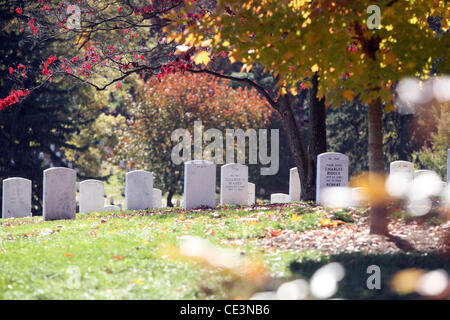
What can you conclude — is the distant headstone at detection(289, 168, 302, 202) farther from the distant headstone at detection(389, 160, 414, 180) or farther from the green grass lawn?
the green grass lawn

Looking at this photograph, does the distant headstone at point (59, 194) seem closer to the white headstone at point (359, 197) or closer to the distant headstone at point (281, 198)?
the white headstone at point (359, 197)

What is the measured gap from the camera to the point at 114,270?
7684 millimetres

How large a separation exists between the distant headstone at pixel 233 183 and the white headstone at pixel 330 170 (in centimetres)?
401

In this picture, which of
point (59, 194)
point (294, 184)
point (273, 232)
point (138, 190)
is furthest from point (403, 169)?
point (59, 194)

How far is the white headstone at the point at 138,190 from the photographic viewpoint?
1814 centimetres

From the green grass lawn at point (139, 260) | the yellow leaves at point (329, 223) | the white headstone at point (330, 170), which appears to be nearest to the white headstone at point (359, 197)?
the white headstone at point (330, 170)

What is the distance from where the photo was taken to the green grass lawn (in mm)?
6934

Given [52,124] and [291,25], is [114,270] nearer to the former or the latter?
[291,25]

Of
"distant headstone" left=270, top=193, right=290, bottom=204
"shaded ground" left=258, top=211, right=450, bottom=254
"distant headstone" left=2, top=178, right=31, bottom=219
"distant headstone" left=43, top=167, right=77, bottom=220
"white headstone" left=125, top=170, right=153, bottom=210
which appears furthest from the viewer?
"distant headstone" left=270, top=193, right=290, bottom=204

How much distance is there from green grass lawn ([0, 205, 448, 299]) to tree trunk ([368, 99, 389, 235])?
4.83 ft

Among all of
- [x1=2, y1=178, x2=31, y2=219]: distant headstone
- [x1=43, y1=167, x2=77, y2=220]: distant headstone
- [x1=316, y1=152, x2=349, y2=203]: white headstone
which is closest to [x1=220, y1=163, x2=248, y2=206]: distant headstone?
→ [x1=316, y1=152, x2=349, y2=203]: white headstone

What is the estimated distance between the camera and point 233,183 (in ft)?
59.9

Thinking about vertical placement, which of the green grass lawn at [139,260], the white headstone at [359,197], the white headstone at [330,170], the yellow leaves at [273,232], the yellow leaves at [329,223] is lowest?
the green grass lawn at [139,260]
